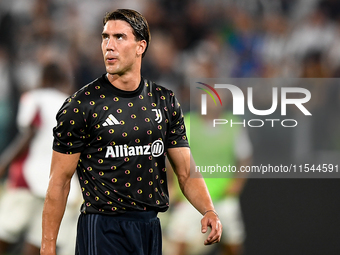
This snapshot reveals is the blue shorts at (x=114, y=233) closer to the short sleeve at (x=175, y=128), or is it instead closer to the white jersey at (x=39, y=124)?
the short sleeve at (x=175, y=128)

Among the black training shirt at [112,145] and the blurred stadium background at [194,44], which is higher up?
the blurred stadium background at [194,44]

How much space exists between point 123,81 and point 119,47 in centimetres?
16

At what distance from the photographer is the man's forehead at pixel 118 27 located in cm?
215

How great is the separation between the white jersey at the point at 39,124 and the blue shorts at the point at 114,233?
1.75 metres

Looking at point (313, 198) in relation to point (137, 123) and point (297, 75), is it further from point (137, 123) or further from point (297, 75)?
point (137, 123)

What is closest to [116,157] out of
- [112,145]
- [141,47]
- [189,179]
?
[112,145]

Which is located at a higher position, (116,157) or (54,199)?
(116,157)

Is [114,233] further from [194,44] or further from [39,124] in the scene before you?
[194,44]

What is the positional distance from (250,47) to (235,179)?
3.60 feet

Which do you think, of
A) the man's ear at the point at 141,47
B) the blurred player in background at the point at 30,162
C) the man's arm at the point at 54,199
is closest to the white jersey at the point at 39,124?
the blurred player in background at the point at 30,162

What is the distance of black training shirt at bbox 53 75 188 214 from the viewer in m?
2.01

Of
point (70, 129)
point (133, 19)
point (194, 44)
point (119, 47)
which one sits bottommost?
point (70, 129)

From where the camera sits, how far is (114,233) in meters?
2.08

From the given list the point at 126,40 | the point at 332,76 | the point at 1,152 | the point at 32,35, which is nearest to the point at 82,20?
the point at 32,35
